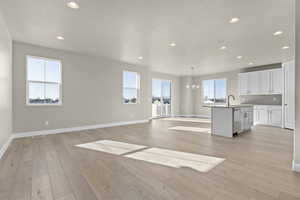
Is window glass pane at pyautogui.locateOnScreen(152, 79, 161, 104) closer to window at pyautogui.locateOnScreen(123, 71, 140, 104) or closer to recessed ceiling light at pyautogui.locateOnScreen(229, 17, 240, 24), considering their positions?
window at pyautogui.locateOnScreen(123, 71, 140, 104)

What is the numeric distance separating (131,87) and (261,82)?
639 centimetres

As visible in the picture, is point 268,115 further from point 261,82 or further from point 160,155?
point 160,155

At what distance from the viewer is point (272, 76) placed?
6816mm

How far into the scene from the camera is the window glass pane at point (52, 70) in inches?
202

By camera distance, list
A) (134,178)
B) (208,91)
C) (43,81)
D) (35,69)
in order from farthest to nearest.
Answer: (208,91)
(43,81)
(35,69)
(134,178)

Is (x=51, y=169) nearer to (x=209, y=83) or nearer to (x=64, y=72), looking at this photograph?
(x=64, y=72)

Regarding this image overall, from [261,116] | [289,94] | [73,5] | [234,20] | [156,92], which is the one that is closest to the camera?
[73,5]

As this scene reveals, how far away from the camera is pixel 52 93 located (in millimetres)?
5191

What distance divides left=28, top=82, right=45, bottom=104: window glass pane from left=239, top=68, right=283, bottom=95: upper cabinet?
9.02 m

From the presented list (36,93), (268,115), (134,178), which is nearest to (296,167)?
(134,178)

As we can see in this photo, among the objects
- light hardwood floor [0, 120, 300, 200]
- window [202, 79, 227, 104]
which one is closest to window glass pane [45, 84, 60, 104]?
light hardwood floor [0, 120, 300, 200]

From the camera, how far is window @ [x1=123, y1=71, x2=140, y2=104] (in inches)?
285

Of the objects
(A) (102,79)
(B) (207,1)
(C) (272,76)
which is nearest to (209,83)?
(C) (272,76)

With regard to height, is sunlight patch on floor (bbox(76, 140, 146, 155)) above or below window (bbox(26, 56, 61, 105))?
below
